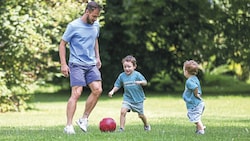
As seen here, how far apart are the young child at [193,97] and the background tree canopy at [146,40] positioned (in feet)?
27.7

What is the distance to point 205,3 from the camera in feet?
89.9

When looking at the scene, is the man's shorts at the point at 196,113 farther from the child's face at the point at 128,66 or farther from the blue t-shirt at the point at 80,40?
the blue t-shirt at the point at 80,40

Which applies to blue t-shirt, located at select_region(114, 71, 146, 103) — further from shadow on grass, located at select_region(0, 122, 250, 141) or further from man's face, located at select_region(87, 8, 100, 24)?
man's face, located at select_region(87, 8, 100, 24)

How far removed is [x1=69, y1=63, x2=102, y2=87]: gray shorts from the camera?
37.3 ft

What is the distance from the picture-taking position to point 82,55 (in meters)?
11.5

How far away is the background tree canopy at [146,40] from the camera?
64.1ft

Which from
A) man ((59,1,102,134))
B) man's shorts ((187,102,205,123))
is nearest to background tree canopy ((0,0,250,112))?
man ((59,1,102,134))

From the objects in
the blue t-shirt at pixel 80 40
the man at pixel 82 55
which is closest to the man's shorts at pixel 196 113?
the man at pixel 82 55

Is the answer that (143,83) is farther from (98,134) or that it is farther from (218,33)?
(218,33)

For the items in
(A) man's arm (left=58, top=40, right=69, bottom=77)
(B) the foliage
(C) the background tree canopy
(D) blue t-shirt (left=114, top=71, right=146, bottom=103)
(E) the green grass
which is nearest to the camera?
(E) the green grass

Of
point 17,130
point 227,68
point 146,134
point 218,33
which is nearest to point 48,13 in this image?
point 17,130

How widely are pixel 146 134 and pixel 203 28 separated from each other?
18.4 metres

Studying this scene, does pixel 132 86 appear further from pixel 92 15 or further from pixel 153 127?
pixel 92 15

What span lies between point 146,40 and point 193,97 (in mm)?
19038
